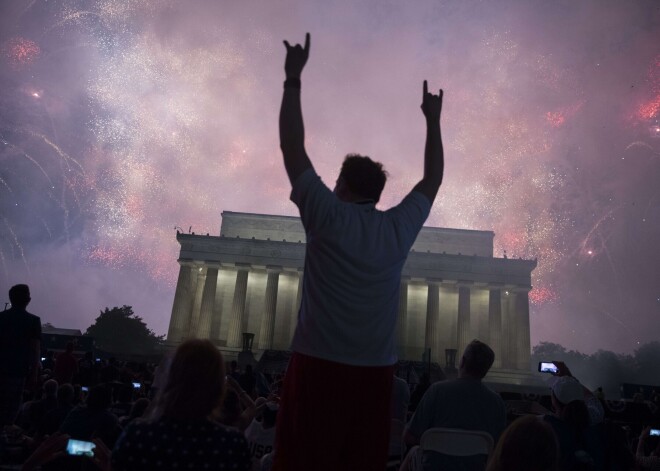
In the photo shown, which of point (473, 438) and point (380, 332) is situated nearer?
point (380, 332)

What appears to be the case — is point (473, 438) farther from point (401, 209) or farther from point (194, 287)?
point (194, 287)

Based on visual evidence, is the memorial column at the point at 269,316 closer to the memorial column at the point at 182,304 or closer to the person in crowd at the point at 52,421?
the memorial column at the point at 182,304

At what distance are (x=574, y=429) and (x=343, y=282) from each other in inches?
208

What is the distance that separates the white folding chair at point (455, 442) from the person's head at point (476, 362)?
3.14ft

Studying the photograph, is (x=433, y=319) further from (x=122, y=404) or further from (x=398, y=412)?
(x=398, y=412)

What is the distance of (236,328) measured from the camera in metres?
63.1

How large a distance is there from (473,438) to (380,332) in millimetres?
3078

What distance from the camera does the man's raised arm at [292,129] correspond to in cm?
367

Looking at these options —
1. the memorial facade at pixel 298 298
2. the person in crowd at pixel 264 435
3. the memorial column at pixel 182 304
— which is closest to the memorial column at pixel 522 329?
the memorial facade at pixel 298 298

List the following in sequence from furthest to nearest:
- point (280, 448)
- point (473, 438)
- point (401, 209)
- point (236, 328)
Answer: point (236, 328), point (473, 438), point (401, 209), point (280, 448)

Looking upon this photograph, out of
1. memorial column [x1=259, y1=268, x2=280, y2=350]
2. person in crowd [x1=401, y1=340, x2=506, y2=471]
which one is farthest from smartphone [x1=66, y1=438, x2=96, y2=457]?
memorial column [x1=259, y1=268, x2=280, y2=350]

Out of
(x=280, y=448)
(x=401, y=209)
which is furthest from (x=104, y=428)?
(x=401, y=209)

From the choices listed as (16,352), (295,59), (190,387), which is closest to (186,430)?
(190,387)

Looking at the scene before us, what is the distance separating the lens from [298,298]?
6681cm
